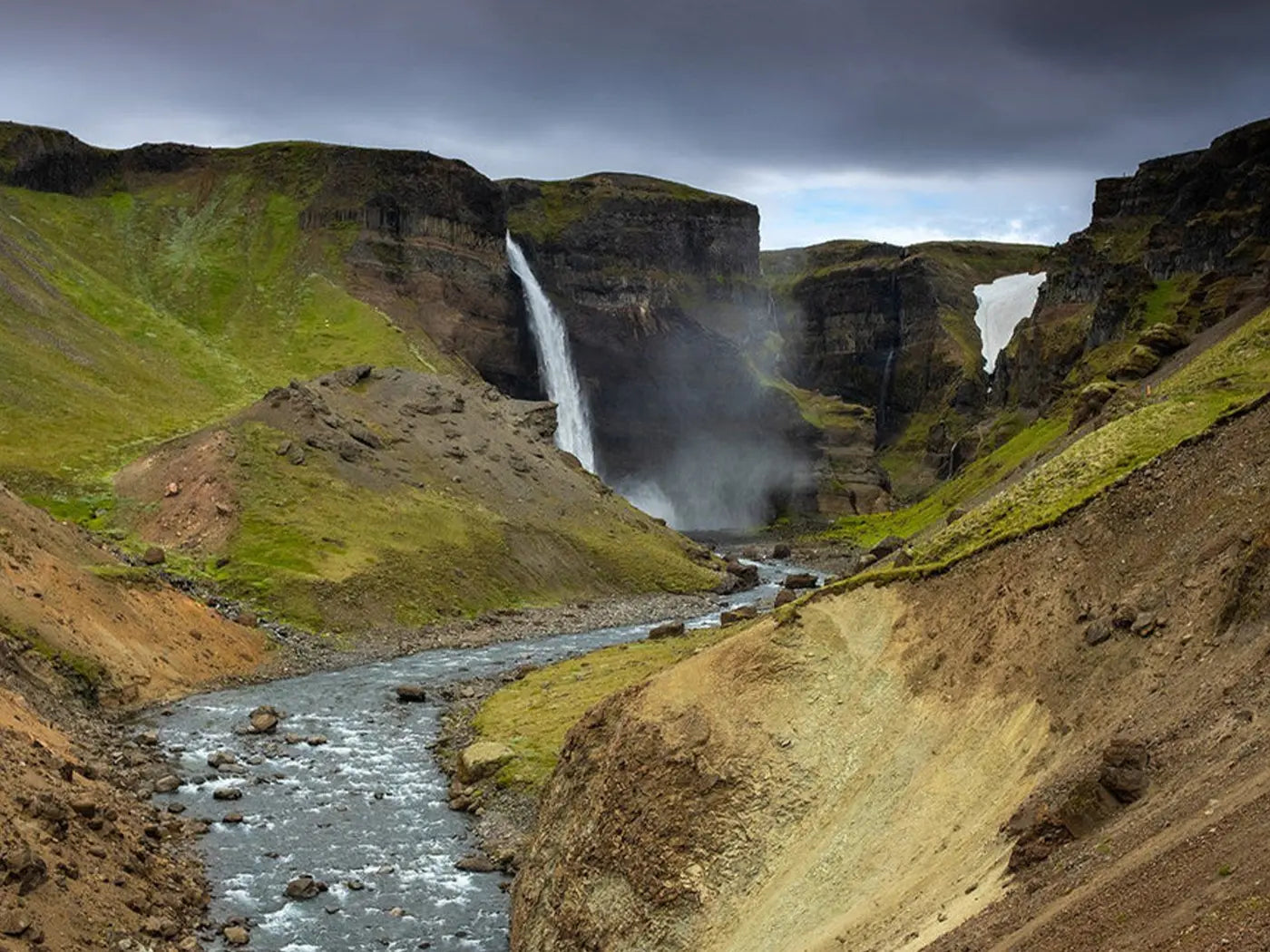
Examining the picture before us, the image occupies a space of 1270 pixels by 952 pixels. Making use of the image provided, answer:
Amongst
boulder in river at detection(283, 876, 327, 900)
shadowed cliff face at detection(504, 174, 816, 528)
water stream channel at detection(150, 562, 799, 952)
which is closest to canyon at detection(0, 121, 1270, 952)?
water stream channel at detection(150, 562, 799, 952)

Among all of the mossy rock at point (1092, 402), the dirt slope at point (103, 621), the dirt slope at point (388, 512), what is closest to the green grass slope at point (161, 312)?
the dirt slope at point (388, 512)

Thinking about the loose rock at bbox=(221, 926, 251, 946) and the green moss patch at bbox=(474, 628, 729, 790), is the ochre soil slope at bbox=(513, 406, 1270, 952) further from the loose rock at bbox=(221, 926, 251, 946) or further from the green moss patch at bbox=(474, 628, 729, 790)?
the green moss patch at bbox=(474, 628, 729, 790)

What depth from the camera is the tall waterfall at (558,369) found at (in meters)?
165

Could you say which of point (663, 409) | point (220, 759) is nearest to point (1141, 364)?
point (220, 759)

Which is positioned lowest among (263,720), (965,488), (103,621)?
(965,488)

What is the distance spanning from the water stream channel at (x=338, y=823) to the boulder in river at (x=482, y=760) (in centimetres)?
106

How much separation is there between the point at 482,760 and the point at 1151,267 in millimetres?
119244

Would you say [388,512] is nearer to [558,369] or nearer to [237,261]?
[558,369]

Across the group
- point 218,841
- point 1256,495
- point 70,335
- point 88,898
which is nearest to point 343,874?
point 218,841

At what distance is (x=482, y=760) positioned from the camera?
48.3 m

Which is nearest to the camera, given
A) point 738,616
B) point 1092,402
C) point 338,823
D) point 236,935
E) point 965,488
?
point 236,935

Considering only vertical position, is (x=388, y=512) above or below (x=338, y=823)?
above

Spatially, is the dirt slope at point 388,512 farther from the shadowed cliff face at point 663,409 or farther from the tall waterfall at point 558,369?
the shadowed cliff face at point 663,409

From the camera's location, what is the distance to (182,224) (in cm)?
17600
